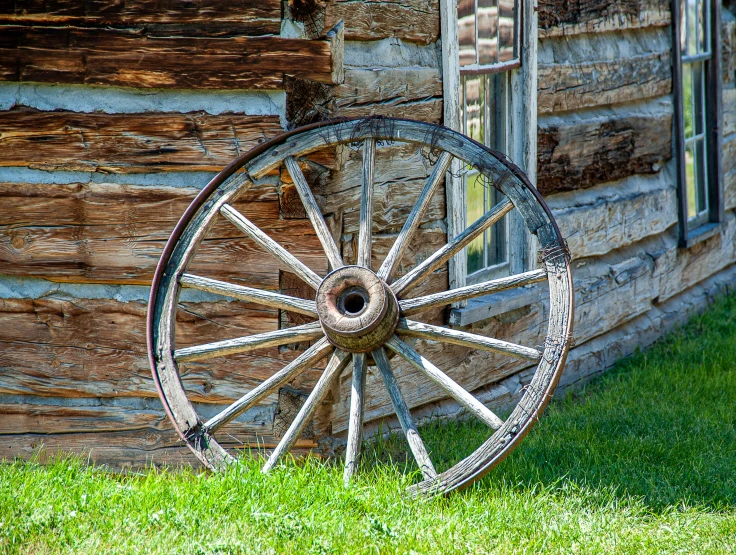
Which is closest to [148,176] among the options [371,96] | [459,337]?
[371,96]

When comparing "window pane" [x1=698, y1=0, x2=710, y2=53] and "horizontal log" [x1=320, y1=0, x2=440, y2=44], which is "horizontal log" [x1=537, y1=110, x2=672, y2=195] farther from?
"horizontal log" [x1=320, y1=0, x2=440, y2=44]

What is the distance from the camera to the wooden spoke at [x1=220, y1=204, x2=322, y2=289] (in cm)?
335

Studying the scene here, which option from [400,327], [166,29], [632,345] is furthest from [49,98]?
[632,345]

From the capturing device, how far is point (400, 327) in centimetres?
326

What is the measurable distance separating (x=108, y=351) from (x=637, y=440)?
2577 mm

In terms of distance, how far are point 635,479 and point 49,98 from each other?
121 inches

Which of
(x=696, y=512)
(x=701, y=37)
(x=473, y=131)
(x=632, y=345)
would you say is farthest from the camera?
(x=701, y=37)

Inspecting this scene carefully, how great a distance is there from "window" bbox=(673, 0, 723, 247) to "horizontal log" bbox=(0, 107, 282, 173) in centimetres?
408

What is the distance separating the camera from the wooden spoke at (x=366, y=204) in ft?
10.8

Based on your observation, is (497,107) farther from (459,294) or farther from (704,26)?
(704,26)

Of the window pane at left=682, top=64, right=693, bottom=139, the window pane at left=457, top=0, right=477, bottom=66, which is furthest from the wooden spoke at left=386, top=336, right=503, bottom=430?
the window pane at left=682, top=64, right=693, bottom=139

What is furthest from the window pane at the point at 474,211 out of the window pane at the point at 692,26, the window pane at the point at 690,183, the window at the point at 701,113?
the window pane at the point at 692,26

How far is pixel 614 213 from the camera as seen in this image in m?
5.40

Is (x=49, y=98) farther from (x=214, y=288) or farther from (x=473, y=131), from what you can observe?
(x=473, y=131)
